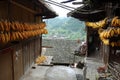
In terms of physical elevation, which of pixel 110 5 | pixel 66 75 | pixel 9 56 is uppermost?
pixel 110 5

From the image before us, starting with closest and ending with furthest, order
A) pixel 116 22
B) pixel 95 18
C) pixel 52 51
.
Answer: pixel 116 22
pixel 95 18
pixel 52 51

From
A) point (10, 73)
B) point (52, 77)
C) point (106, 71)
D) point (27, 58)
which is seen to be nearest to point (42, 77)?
point (52, 77)

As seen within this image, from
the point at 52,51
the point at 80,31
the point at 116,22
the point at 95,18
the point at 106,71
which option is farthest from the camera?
the point at 80,31

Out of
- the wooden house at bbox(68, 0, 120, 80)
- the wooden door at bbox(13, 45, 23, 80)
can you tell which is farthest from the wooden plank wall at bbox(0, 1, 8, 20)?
the wooden house at bbox(68, 0, 120, 80)

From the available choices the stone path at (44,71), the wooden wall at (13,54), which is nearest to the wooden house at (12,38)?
the wooden wall at (13,54)

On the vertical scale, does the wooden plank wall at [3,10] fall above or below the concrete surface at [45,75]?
above

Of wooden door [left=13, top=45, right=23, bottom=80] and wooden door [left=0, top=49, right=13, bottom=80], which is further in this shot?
wooden door [left=13, top=45, right=23, bottom=80]

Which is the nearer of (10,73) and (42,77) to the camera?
(10,73)

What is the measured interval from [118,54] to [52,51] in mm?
13076

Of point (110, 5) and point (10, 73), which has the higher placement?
point (110, 5)

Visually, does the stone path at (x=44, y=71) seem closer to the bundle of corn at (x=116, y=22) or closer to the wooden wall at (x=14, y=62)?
the wooden wall at (x=14, y=62)

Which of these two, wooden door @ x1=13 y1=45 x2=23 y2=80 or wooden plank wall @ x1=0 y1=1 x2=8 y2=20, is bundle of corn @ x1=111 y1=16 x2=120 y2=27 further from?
wooden door @ x1=13 y1=45 x2=23 y2=80

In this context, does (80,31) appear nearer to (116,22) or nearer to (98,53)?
(98,53)

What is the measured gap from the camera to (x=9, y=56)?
9602mm
